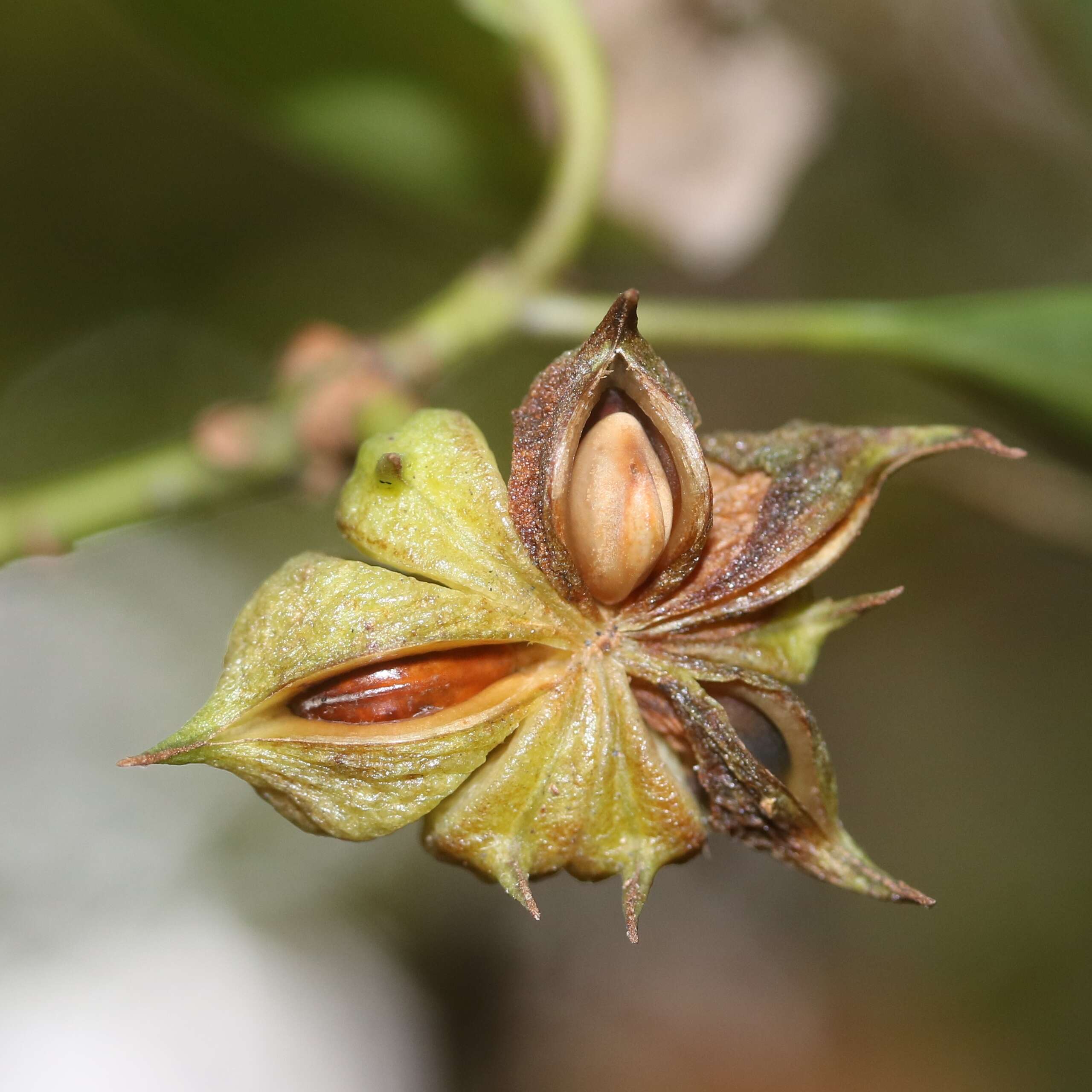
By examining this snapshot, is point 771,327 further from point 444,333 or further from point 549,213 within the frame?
point 444,333

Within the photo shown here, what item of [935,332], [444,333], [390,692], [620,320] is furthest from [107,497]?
[935,332]

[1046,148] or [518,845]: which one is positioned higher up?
[1046,148]

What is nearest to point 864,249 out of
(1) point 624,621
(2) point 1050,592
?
(2) point 1050,592

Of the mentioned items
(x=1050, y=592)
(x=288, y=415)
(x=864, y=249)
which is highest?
(x=864, y=249)

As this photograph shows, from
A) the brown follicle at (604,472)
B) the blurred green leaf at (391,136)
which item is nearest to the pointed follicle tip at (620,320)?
the brown follicle at (604,472)

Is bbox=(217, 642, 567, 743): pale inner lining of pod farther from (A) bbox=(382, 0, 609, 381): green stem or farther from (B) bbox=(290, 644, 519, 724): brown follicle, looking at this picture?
(A) bbox=(382, 0, 609, 381): green stem

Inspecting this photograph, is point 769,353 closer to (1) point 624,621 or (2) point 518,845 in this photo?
(1) point 624,621

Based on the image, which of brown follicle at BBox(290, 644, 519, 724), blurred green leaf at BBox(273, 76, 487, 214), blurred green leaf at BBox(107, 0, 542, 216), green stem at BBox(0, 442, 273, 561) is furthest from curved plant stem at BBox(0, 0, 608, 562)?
brown follicle at BBox(290, 644, 519, 724)
